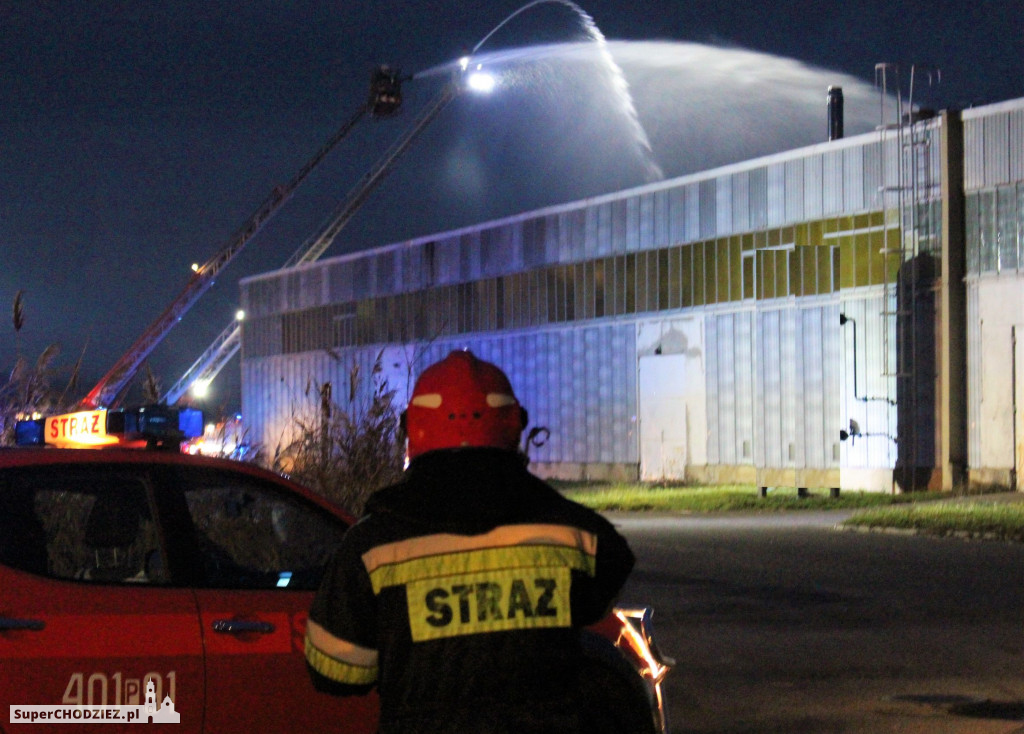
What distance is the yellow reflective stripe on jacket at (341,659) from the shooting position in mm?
3072

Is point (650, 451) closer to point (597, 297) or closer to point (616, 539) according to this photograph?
point (597, 297)

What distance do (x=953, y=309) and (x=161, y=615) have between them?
28.5m

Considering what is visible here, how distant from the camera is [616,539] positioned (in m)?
3.26

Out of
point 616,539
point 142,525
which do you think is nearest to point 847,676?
point 142,525

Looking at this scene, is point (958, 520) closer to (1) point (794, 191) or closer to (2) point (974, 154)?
(2) point (974, 154)

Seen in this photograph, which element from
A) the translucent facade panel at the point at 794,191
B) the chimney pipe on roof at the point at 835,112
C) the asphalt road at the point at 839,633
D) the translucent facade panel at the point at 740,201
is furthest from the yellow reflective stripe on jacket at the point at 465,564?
the chimney pipe on roof at the point at 835,112

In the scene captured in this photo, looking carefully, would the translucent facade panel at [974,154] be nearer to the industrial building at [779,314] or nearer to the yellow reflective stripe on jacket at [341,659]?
the industrial building at [779,314]

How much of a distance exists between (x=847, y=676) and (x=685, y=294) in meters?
29.0

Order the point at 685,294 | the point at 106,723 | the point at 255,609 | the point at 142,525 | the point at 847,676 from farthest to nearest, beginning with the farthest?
A: 1. the point at 685,294
2. the point at 847,676
3. the point at 142,525
4. the point at 255,609
5. the point at 106,723

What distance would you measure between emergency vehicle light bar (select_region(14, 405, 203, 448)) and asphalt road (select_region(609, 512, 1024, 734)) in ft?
12.8

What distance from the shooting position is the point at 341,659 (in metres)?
3.08

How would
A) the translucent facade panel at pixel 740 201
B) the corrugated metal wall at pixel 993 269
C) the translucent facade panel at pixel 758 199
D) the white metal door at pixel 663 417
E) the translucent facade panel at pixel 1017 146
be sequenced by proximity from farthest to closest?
the white metal door at pixel 663 417 → the translucent facade panel at pixel 740 201 → the translucent facade panel at pixel 758 199 → the corrugated metal wall at pixel 993 269 → the translucent facade panel at pixel 1017 146

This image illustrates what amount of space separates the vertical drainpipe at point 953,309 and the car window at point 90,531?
88.9ft

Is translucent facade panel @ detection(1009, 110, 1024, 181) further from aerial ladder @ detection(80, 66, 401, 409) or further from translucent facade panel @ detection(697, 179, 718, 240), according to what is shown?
aerial ladder @ detection(80, 66, 401, 409)
